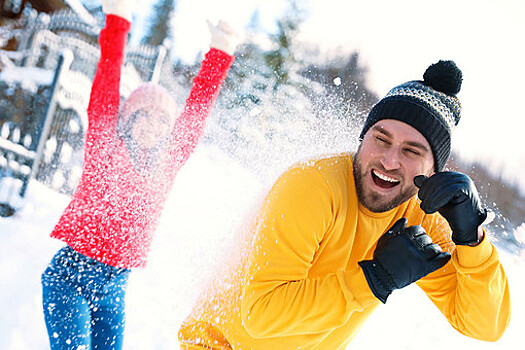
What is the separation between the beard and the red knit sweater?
83 centimetres

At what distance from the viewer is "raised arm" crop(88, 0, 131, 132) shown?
182 centimetres

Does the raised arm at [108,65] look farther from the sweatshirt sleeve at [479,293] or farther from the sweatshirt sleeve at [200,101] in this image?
the sweatshirt sleeve at [479,293]

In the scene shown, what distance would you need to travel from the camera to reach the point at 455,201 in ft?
4.30

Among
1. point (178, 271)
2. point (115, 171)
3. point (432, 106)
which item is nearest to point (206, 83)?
point (115, 171)

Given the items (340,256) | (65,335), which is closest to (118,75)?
(65,335)

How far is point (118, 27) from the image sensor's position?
6.03 ft

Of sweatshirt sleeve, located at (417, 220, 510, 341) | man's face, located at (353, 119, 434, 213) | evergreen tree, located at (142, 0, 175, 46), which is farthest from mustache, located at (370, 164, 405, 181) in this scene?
evergreen tree, located at (142, 0, 175, 46)

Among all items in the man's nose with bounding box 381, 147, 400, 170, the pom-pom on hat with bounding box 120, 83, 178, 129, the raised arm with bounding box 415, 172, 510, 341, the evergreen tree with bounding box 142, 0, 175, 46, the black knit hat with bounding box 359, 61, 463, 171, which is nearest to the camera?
the raised arm with bounding box 415, 172, 510, 341

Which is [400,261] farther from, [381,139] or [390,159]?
[381,139]

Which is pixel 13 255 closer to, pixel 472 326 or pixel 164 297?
pixel 164 297

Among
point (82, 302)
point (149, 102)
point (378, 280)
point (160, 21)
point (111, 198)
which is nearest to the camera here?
point (378, 280)

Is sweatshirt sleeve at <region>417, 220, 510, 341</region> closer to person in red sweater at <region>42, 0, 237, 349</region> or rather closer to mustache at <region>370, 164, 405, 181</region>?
mustache at <region>370, 164, 405, 181</region>

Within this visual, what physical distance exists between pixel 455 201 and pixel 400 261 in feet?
0.96

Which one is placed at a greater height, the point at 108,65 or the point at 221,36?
the point at 221,36
